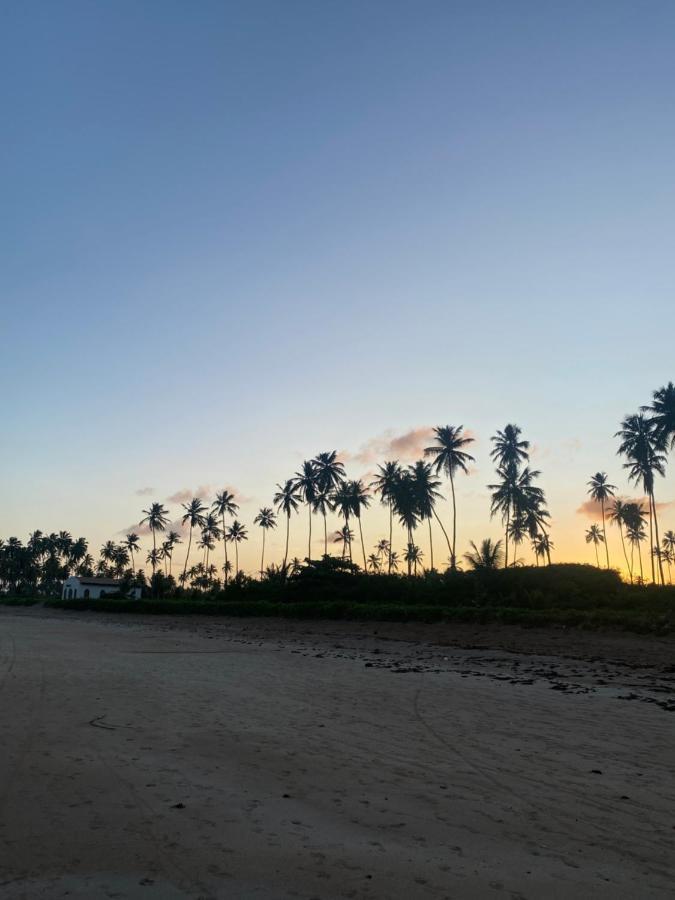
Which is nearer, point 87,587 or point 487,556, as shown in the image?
point 487,556

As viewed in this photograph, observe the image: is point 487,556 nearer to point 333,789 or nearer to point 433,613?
point 433,613

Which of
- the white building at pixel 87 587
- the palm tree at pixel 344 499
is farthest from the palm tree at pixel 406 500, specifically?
the white building at pixel 87 587

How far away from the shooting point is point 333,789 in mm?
5762

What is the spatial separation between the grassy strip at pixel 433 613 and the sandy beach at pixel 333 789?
474 inches

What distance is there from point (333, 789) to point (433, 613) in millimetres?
26107

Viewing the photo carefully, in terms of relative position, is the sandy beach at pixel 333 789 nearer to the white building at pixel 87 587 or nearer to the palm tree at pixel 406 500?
the palm tree at pixel 406 500

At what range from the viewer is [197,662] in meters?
16.7

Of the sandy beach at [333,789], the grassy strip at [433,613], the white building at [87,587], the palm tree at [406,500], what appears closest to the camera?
the sandy beach at [333,789]

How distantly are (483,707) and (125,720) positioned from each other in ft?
18.7

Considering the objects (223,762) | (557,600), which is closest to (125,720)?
(223,762)

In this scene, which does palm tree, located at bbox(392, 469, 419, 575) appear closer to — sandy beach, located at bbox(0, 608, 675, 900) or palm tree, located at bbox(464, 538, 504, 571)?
palm tree, located at bbox(464, 538, 504, 571)

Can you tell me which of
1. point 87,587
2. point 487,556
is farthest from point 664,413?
point 87,587

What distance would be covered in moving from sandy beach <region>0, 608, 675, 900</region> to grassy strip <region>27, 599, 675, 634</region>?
12.0 m

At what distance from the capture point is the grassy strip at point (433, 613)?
2412 cm
